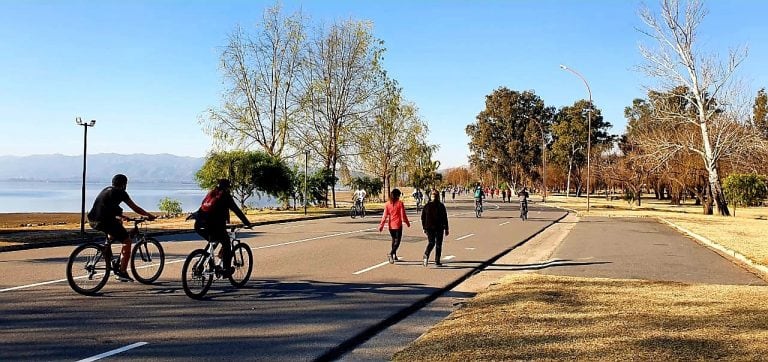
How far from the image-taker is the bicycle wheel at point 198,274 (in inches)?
353

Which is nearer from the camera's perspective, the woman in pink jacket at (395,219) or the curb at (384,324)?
the curb at (384,324)

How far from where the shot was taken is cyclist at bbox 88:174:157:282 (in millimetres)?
9555

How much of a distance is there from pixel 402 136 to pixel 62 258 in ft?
172

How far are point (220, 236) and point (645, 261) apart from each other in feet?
31.9

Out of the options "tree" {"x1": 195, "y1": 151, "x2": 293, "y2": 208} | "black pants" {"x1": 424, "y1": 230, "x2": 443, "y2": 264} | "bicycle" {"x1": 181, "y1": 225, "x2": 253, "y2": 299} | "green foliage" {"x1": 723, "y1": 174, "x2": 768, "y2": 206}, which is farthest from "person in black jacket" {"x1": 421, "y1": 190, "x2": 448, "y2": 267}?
"green foliage" {"x1": 723, "y1": 174, "x2": 768, "y2": 206}

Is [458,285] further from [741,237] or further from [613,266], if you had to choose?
[741,237]

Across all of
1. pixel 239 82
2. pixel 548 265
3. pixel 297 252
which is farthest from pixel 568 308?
pixel 239 82

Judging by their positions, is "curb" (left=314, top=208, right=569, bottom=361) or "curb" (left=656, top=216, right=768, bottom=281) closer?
"curb" (left=314, top=208, right=569, bottom=361)

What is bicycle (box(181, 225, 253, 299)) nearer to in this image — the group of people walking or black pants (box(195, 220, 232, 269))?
black pants (box(195, 220, 232, 269))

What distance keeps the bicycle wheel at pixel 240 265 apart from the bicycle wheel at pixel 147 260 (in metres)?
1.32

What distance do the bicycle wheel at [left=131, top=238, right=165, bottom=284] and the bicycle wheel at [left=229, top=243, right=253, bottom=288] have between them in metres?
1.32

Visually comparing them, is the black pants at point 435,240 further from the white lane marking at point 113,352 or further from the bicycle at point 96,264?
the white lane marking at point 113,352

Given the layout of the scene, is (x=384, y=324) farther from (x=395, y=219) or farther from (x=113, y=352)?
(x=395, y=219)

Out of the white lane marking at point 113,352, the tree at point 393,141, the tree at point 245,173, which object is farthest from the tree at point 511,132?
the white lane marking at point 113,352
